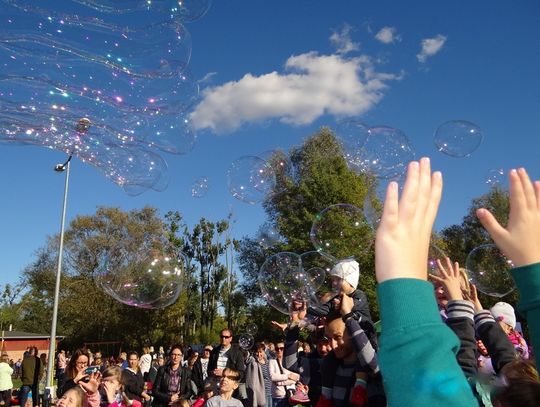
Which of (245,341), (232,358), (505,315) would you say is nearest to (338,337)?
(505,315)

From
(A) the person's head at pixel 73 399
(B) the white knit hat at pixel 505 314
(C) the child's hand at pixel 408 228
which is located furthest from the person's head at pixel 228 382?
(C) the child's hand at pixel 408 228

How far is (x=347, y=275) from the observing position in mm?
4809

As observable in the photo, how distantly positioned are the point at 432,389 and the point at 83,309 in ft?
154

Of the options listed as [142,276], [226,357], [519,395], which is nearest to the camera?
[519,395]

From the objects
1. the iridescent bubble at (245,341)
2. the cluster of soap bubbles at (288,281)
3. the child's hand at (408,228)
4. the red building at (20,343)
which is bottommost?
the child's hand at (408,228)

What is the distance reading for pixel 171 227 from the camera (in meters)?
47.4

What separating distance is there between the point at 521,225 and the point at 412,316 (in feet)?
1.57

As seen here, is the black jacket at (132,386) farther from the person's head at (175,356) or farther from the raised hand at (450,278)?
the raised hand at (450,278)

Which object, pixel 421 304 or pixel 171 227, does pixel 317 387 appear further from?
pixel 171 227

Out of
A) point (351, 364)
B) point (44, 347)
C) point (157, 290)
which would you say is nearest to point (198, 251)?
point (44, 347)

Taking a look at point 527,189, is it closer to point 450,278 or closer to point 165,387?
point 450,278

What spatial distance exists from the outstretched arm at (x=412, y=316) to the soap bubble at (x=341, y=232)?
600 cm

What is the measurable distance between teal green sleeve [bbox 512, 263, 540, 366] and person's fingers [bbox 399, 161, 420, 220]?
0.34 meters

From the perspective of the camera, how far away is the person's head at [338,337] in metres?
3.98
